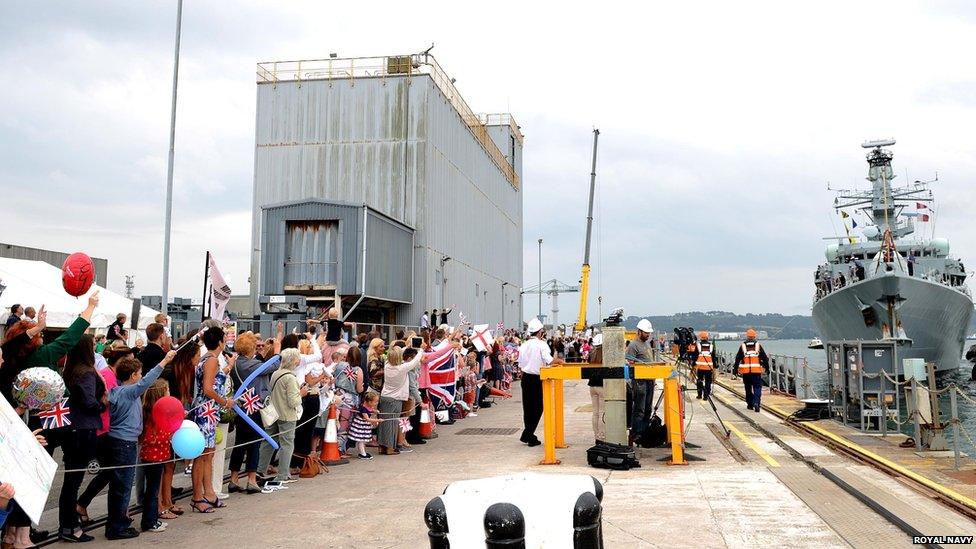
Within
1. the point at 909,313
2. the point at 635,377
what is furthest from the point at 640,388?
the point at 909,313

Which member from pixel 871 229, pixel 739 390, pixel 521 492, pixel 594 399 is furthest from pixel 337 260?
pixel 871 229

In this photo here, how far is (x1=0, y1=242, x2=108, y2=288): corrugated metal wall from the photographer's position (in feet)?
93.0

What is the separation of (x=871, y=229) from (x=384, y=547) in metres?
54.1

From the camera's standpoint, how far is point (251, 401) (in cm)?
907

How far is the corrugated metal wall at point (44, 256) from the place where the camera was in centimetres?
2834

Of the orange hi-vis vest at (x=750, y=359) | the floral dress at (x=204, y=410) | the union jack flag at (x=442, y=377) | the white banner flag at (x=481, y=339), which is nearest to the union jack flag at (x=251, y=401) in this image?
the floral dress at (x=204, y=410)

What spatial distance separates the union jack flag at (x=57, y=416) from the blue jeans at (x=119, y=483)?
0.55 m

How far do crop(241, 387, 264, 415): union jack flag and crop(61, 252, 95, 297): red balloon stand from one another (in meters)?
2.65

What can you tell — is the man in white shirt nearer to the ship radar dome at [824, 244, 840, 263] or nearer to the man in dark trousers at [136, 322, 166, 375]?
the man in dark trousers at [136, 322, 166, 375]

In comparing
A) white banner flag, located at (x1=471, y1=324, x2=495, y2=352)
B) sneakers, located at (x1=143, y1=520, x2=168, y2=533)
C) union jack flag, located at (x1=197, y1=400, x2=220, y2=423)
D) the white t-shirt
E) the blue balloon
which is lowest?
sneakers, located at (x1=143, y1=520, x2=168, y2=533)

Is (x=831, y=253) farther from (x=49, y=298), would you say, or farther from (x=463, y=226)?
(x=49, y=298)

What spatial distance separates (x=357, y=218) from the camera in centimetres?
3108

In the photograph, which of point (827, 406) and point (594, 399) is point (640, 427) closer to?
point (594, 399)

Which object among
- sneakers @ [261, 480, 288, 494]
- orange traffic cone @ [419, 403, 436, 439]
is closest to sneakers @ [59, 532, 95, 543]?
sneakers @ [261, 480, 288, 494]
